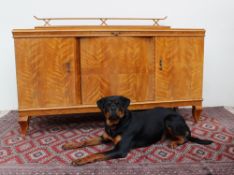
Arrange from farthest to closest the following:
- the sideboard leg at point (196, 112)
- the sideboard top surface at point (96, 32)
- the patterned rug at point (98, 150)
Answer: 1. the sideboard leg at point (196, 112)
2. the sideboard top surface at point (96, 32)
3. the patterned rug at point (98, 150)

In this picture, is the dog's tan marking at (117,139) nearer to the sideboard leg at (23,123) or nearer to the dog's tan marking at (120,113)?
the dog's tan marking at (120,113)

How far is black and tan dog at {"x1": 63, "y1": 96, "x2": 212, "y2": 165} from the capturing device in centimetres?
172

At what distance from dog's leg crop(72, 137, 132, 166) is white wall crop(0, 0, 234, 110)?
59.6 inches

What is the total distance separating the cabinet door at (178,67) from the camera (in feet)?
7.13

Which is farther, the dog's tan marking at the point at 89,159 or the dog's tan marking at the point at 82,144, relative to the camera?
the dog's tan marking at the point at 82,144

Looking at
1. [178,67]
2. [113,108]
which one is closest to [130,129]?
[113,108]

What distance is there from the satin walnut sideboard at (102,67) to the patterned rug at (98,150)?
206mm

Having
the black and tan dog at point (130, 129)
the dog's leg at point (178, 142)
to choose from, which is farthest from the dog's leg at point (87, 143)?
the dog's leg at point (178, 142)

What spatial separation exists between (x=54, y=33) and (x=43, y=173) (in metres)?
1.05

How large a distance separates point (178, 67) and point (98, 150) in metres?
1.00

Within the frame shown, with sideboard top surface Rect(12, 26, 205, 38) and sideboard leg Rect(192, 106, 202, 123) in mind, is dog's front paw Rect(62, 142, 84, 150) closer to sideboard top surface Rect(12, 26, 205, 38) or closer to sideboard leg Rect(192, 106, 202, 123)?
sideboard top surface Rect(12, 26, 205, 38)

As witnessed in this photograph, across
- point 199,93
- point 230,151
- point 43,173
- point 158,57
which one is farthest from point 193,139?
point 43,173

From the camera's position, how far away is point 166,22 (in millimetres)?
2771

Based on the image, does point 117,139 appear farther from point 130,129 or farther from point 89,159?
point 89,159
